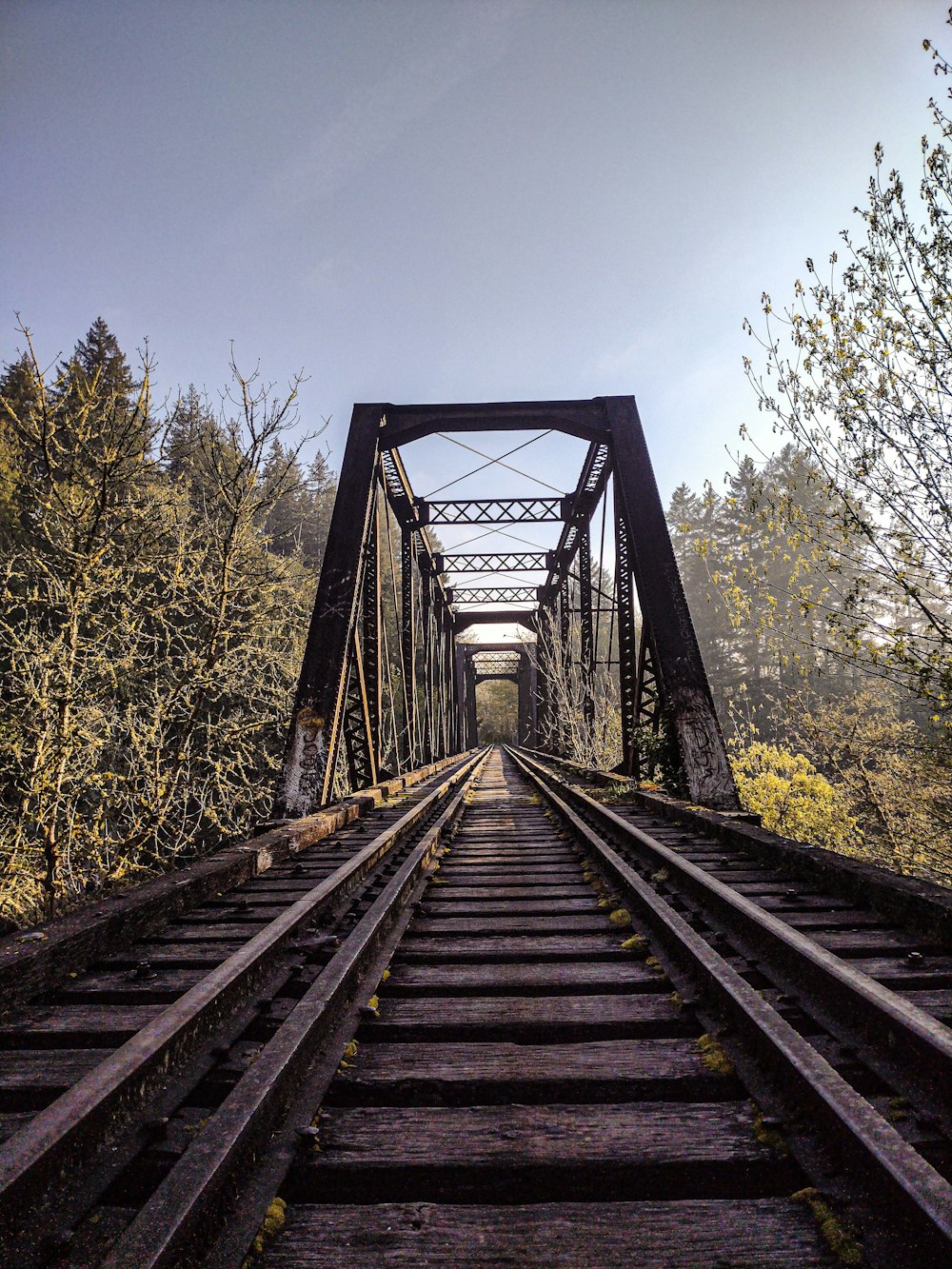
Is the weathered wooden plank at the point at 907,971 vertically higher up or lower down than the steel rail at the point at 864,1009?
lower down

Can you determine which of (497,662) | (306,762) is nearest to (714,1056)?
(306,762)

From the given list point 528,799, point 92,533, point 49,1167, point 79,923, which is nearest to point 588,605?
point 528,799

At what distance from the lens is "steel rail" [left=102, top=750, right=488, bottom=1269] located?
1021 millimetres

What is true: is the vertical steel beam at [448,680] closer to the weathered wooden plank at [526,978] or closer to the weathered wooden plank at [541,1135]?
the weathered wooden plank at [526,978]

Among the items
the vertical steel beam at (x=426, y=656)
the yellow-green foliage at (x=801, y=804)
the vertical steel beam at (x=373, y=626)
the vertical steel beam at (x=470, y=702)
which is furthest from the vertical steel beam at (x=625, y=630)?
the vertical steel beam at (x=470, y=702)

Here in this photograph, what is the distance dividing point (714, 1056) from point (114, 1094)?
58.3 inches

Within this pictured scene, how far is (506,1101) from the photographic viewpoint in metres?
1.68

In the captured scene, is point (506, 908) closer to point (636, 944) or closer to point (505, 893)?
point (505, 893)

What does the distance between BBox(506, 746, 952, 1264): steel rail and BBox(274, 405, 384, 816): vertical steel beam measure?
3604 millimetres

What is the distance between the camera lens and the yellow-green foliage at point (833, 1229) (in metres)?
1.11

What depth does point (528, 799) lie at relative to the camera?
9430 mm

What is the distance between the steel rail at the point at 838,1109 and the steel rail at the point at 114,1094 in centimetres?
144

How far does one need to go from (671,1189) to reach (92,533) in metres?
5.34

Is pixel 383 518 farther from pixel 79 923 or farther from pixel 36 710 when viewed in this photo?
pixel 79 923
